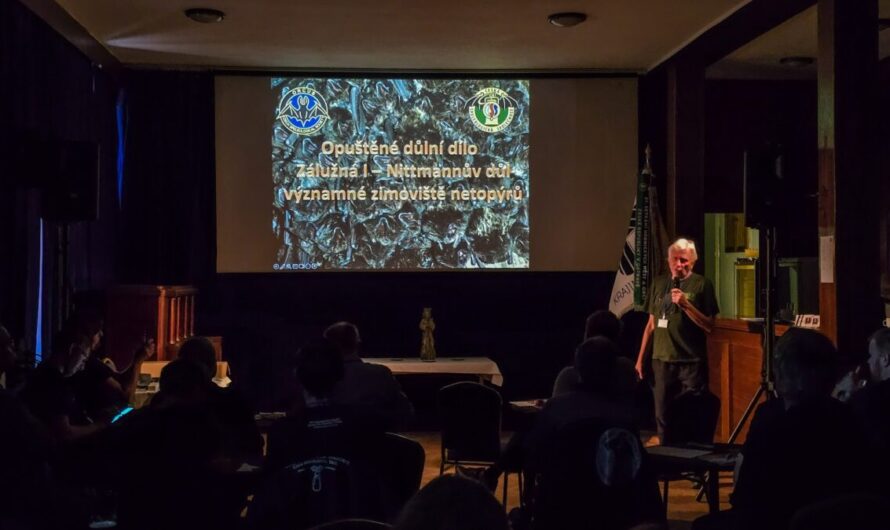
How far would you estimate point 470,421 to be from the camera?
18.4 ft

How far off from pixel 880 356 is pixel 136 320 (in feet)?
18.6

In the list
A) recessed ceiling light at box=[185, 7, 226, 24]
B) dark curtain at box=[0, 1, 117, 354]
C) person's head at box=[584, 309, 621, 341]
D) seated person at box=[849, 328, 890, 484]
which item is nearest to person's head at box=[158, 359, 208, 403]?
seated person at box=[849, 328, 890, 484]

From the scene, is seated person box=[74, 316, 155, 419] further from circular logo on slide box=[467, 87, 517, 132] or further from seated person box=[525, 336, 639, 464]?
circular logo on slide box=[467, 87, 517, 132]

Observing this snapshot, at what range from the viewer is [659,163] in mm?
9305

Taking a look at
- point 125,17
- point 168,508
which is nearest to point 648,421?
point 125,17

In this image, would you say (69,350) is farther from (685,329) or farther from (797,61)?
(797,61)

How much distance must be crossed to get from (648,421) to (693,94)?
9.99 feet

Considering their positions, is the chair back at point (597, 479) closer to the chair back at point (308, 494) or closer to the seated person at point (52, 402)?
the chair back at point (308, 494)

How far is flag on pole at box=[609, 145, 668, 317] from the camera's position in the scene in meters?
8.55

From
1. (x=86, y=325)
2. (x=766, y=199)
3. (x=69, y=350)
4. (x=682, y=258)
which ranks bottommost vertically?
(x=69, y=350)

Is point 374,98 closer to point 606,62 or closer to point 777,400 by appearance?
point 606,62

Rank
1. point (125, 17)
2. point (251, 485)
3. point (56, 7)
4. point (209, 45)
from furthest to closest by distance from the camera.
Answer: point (209, 45)
point (125, 17)
point (56, 7)
point (251, 485)

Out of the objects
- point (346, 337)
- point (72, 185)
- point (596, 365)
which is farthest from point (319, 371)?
point (72, 185)

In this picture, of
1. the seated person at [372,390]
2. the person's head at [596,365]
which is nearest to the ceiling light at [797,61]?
the seated person at [372,390]
